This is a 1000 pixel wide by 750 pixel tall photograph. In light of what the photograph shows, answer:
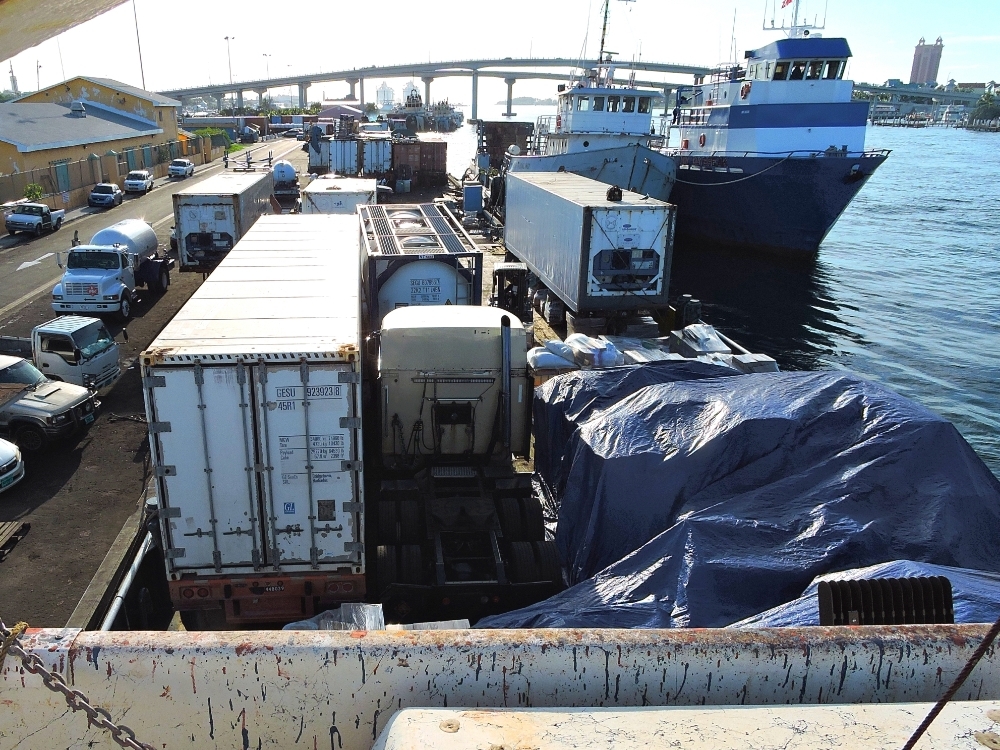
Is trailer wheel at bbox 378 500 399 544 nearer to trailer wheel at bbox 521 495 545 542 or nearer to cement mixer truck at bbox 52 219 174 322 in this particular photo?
trailer wheel at bbox 521 495 545 542

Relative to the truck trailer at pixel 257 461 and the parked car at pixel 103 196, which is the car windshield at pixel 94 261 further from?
the parked car at pixel 103 196

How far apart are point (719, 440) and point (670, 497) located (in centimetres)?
86

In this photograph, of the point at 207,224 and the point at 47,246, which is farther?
the point at 47,246

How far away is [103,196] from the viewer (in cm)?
4578

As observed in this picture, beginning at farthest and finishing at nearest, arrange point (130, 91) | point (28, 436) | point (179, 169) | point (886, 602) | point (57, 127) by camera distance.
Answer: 1. point (130, 91)
2. point (179, 169)
3. point (57, 127)
4. point (28, 436)
5. point (886, 602)

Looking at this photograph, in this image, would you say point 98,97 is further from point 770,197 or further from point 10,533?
point 10,533

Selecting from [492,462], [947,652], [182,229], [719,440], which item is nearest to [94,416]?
[492,462]

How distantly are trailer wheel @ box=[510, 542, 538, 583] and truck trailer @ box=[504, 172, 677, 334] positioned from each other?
12.2m

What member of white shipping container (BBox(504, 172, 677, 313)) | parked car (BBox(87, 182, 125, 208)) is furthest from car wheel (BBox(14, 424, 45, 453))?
parked car (BBox(87, 182, 125, 208))

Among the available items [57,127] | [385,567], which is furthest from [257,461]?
[57,127]

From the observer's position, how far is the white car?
40.9 ft

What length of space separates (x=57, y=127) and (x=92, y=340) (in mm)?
42747

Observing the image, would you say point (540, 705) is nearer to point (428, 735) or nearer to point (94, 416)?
point (428, 735)

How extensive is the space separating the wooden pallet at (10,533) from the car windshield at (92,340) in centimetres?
554
